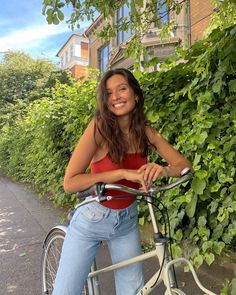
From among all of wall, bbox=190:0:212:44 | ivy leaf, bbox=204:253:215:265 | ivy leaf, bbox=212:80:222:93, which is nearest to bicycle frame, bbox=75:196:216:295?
ivy leaf, bbox=204:253:215:265

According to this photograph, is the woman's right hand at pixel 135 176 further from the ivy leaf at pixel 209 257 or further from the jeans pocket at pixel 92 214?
the ivy leaf at pixel 209 257

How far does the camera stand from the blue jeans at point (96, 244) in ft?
7.16

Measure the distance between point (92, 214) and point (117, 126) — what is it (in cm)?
52

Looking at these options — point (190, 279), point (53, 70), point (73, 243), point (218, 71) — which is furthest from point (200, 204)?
point (53, 70)

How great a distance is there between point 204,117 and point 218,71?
408 mm

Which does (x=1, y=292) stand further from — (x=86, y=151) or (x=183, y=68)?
(x=183, y=68)

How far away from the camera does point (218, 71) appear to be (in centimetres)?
326

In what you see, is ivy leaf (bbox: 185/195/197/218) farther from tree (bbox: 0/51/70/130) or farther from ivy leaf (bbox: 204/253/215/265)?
tree (bbox: 0/51/70/130)

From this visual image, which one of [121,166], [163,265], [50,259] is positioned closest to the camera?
[163,265]

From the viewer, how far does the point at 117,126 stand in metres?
2.11

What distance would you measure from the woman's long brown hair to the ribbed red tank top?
35 millimetres

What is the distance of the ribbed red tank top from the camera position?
6.91ft

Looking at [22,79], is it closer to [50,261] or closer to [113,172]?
[50,261]

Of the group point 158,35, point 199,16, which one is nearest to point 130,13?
point 158,35
